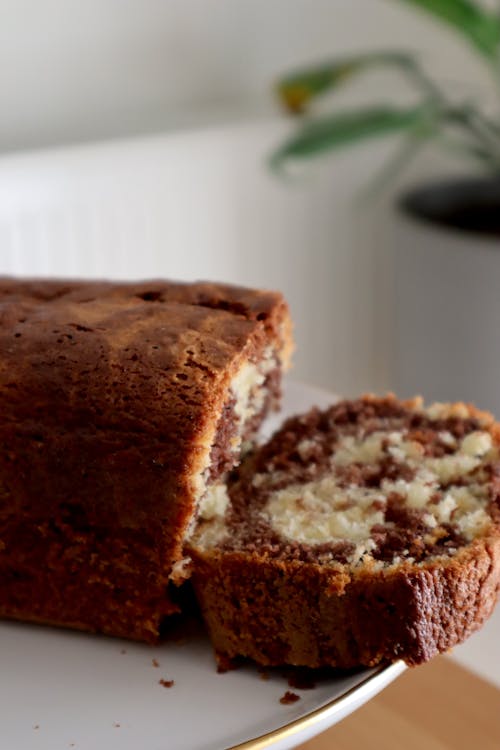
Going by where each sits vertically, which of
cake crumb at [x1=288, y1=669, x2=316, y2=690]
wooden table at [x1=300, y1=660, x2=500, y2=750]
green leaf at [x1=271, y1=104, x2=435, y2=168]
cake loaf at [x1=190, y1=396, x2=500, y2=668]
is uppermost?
green leaf at [x1=271, y1=104, x2=435, y2=168]

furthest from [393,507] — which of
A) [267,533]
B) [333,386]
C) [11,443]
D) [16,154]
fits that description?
[333,386]

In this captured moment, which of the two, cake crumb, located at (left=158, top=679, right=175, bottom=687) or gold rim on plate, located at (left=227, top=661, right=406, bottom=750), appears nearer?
gold rim on plate, located at (left=227, top=661, right=406, bottom=750)

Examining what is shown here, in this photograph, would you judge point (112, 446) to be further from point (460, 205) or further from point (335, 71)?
point (460, 205)

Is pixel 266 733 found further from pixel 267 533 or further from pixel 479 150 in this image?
pixel 479 150

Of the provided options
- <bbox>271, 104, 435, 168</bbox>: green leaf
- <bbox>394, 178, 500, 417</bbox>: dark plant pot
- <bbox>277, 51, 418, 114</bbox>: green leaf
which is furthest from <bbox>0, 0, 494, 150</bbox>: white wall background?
<bbox>394, 178, 500, 417</bbox>: dark plant pot

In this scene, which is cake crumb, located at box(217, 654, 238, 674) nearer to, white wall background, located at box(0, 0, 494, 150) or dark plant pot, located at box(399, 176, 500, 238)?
dark plant pot, located at box(399, 176, 500, 238)

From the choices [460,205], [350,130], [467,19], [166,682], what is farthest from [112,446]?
[460,205]

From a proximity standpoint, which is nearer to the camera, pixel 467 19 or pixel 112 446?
pixel 112 446
